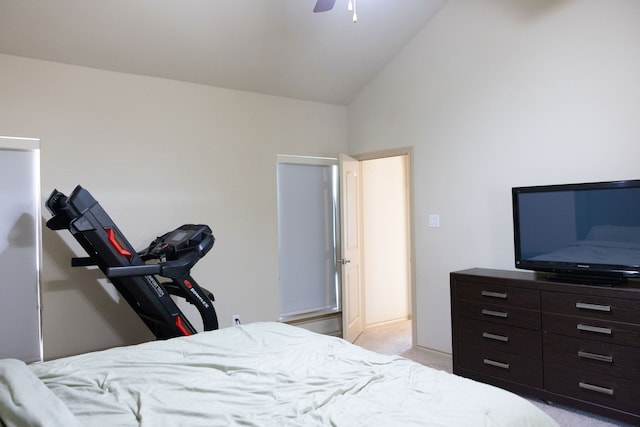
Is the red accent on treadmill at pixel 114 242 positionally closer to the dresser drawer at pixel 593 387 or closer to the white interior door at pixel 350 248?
the white interior door at pixel 350 248

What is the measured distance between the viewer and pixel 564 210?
292 centimetres

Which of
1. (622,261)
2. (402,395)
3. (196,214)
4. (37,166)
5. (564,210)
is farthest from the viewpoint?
(196,214)

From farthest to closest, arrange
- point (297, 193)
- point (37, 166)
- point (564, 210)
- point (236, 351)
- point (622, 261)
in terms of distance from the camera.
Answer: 1. point (297, 193)
2. point (37, 166)
3. point (564, 210)
4. point (622, 261)
5. point (236, 351)

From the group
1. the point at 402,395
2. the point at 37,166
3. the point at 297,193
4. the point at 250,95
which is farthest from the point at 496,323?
the point at 37,166

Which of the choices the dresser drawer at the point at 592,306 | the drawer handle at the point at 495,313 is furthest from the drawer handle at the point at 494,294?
the dresser drawer at the point at 592,306

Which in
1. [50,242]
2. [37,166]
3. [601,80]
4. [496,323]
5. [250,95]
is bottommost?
[496,323]

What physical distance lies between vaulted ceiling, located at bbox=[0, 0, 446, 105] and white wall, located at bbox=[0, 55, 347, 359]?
15 centimetres

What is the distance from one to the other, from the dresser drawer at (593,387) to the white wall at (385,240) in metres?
2.44

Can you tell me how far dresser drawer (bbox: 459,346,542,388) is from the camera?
2.90 metres

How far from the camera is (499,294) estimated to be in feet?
10.1

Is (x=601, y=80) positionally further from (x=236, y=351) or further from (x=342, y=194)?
(x=236, y=351)

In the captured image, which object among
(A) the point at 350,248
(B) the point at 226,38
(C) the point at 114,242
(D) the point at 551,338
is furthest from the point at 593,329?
(B) the point at 226,38

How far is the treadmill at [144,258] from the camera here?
8.86ft

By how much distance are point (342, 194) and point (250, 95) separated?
135 centimetres
